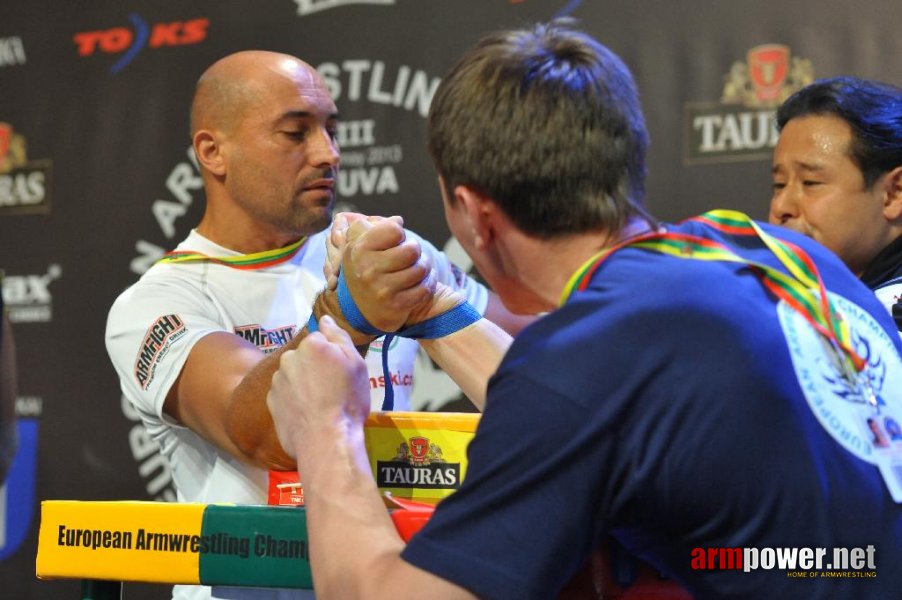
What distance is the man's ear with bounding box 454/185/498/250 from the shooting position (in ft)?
3.70

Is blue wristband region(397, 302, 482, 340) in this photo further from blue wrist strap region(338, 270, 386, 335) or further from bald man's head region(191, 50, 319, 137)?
bald man's head region(191, 50, 319, 137)

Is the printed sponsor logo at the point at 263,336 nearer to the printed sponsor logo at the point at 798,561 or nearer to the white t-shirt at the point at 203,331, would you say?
the white t-shirt at the point at 203,331

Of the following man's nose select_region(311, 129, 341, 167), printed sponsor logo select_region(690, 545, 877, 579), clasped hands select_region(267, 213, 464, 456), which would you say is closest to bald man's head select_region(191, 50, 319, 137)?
man's nose select_region(311, 129, 341, 167)

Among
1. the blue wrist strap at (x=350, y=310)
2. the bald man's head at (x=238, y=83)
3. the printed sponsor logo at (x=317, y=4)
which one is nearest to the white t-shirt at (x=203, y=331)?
the bald man's head at (x=238, y=83)

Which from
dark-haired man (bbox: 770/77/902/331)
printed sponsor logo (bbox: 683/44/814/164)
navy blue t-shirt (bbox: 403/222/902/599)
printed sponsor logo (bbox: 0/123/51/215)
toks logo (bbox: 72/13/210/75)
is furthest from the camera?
printed sponsor logo (bbox: 0/123/51/215)

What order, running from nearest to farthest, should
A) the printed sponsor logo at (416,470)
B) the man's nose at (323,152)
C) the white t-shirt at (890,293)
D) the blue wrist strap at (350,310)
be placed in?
the printed sponsor logo at (416,470) < the blue wrist strap at (350,310) < the white t-shirt at (890,293) < the man's nose at (323,152)

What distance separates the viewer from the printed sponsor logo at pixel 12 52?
3.70 metres

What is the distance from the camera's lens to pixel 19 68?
→ 3701mm

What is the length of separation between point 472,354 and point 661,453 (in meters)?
0.58

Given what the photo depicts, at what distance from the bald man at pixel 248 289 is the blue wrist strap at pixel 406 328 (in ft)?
0.06

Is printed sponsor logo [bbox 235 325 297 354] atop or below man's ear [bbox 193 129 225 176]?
below

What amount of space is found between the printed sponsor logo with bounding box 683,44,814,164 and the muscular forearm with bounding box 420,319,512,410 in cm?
153

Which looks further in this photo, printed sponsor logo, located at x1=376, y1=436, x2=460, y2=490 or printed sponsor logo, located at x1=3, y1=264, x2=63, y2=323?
printed sponsor logo, located at x1=3, y1=264, x2=63, y2=323

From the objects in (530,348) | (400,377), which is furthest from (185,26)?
(530,348)
